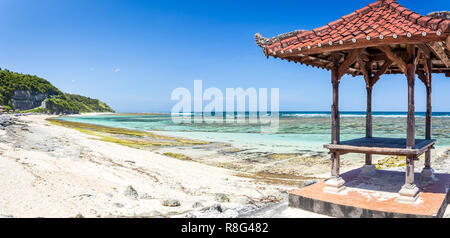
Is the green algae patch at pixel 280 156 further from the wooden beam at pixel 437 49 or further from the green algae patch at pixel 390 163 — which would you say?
the wooden beam at pixel 437 49

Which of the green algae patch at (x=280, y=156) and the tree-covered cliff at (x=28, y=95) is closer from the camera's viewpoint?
the green algae patch at (x=280, y=156)

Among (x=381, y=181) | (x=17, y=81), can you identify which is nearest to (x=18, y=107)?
(x=17, y=81)

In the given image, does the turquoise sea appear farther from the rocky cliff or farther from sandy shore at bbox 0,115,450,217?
the rocky cliff

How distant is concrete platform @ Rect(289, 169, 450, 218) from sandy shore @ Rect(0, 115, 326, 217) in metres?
0.41

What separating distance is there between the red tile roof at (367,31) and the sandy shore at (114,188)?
3458 mm

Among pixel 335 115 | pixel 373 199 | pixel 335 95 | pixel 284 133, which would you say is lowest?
pixel 284 133

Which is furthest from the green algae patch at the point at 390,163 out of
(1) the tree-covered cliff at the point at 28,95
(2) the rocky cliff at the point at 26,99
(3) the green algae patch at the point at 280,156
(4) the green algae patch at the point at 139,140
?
(2) the rocky cliff at the point at 26,99

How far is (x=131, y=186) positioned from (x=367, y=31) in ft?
22.9

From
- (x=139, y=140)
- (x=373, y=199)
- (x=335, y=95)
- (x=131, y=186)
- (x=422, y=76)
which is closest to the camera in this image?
(x=373, y=199)

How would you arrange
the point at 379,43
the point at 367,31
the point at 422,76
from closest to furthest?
the point at 379,43 → the point at 367,31 → the point at 422,76

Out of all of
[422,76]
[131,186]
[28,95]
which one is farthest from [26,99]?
[422,76]

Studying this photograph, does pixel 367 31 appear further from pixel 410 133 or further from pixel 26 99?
pixel 26 99

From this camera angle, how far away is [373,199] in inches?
235

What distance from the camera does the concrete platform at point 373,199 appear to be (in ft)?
17.2
